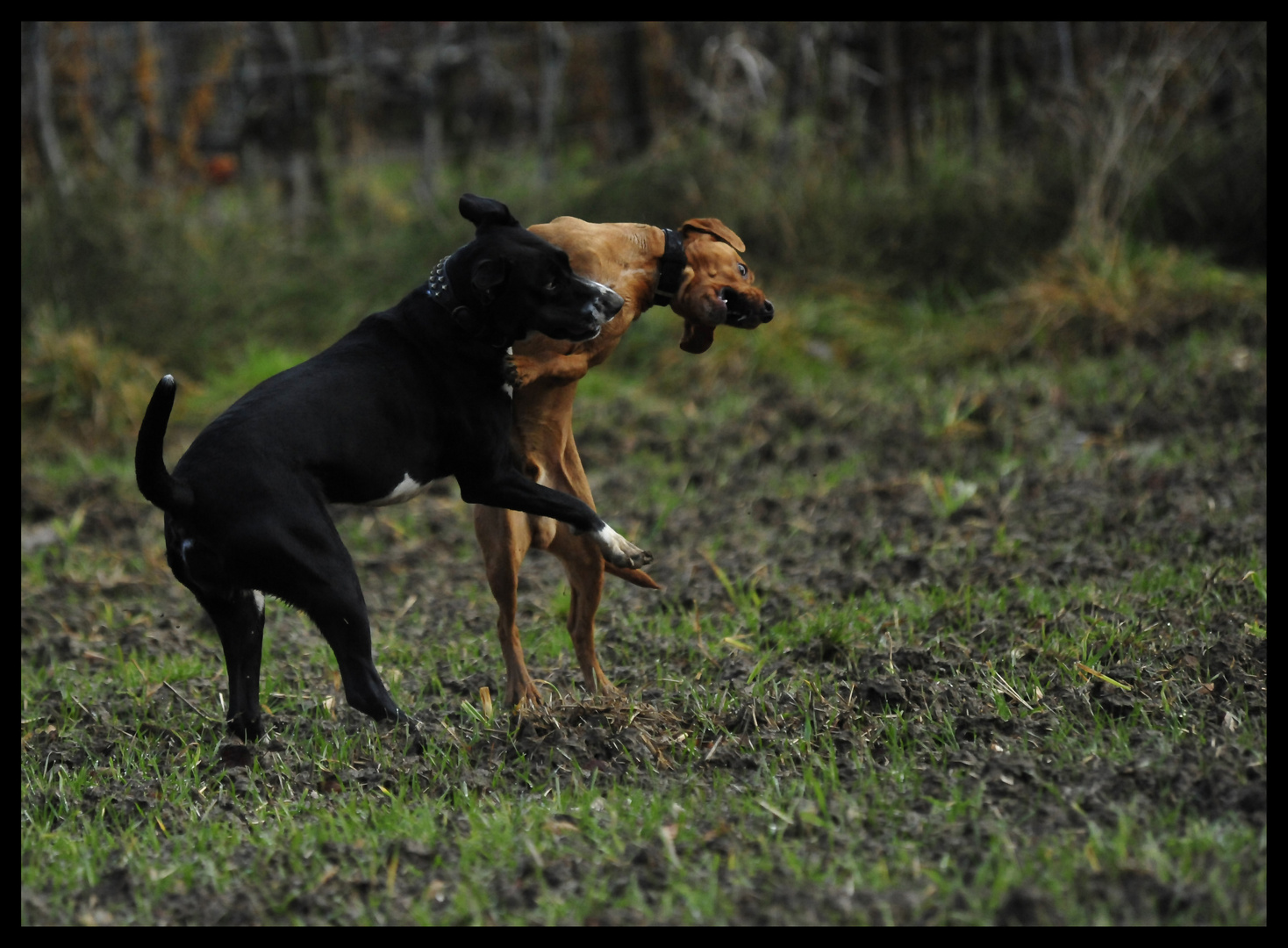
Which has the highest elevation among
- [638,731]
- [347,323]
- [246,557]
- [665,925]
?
[246,557]

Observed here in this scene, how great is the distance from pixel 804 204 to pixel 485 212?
6.46 metres

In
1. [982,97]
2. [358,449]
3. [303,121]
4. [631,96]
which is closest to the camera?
[358,449]

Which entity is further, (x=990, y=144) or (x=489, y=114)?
(x=489, y=114)

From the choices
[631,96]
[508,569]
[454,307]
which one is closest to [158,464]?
[454,307]

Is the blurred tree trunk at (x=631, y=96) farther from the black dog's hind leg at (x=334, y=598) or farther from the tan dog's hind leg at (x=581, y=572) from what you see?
the black dog's hind leg at (x=334, y=598)

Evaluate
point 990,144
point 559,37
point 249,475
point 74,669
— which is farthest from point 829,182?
point 249,475

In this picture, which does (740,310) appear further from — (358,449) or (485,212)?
(358,449)

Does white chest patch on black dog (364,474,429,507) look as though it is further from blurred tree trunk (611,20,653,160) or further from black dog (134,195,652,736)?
blurred tree trunk (611,20,653,160)

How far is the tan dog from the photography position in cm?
411

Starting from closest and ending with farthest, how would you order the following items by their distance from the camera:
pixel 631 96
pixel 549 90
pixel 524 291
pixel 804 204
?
pixel 524 291, pixel 804 204, pixel 549 90, pixel 631 96

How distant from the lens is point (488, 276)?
3.79 m

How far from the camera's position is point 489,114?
1792cm
